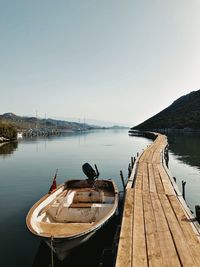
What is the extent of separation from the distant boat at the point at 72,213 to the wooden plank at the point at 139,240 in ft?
6.38

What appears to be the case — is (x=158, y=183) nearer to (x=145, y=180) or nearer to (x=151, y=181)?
(x=151, y=181)

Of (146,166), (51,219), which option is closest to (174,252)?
(51,219)

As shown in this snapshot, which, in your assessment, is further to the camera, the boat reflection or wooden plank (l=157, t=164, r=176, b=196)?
wooden plank (l=157, t=164, r=176, b=196)

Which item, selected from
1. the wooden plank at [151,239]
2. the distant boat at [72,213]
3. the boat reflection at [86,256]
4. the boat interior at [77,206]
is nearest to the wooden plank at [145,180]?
the distant boat at [72,213]

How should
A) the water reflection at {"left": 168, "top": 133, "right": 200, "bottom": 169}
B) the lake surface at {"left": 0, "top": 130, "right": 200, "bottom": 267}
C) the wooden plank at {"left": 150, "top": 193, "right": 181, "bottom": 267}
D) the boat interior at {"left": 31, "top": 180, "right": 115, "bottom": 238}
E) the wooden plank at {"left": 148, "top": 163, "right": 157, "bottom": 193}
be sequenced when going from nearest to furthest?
the wooden plank at {"left": 150, "top": 193, "right": 181, "bottom": 267} → the lake surface at {"left": 0, "top": 130, "right": 200, "bottom": 267} → the boat interior at {"left": 31, "top": 180, "right": 115, "bottom": 238} → the wooden plank at {"left": 148, "top": 163, "right": 157, "bottom": 193} → the water reflection at {"left": 168, "top": 133, "right": 200, "bottom": 169}

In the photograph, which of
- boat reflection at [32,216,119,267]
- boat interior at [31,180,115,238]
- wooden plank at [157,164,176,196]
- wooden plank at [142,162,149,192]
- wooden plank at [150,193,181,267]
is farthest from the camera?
wooden plank at [142,162,149,192]

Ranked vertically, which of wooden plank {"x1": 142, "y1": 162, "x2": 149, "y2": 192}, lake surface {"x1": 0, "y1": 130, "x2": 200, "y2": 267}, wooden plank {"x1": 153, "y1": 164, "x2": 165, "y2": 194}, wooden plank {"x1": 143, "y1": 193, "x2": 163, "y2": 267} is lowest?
lake surface {"x1": 0, "y1": 130, "x2": 200, "y2": 267}

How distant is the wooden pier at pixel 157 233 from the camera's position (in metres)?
6.12

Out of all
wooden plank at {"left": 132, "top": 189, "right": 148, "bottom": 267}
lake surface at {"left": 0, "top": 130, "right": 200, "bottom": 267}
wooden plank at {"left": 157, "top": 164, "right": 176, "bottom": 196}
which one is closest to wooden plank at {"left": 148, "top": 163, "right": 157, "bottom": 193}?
wooden plank at {"left": 157, "top": 164, "right": 176, "bottom": 196}

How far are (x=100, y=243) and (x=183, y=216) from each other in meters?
5.39

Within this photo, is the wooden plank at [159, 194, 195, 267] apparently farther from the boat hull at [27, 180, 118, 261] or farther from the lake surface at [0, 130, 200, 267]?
the lake surface at [0, 130, 200, 267]

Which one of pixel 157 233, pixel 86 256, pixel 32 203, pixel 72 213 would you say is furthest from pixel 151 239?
pixel 32 203

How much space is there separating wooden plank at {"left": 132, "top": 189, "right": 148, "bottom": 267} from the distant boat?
194cm

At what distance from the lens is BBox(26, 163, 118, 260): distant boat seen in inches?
365
